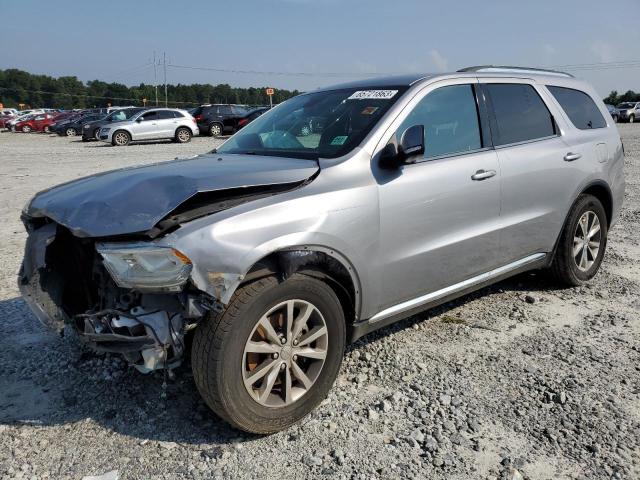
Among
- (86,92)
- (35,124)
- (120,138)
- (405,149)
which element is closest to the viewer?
(405,149)

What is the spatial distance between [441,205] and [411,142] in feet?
1.70

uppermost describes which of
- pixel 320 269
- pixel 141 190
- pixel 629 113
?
pixel 629 113

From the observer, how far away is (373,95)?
364 cm

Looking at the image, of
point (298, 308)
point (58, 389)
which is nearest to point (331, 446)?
point (298, 308)

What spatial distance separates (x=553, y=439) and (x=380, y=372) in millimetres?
1068

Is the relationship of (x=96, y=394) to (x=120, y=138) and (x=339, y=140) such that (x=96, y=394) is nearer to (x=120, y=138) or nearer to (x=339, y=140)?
(x=339, y=140)

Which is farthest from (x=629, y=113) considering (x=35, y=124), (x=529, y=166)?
(x=35, y=124)

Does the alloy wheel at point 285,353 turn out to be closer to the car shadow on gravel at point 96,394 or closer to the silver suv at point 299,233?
the silver suv at point 299,233

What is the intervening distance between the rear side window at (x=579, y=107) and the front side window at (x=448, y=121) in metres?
1.26

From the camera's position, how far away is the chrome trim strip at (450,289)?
10.9ft

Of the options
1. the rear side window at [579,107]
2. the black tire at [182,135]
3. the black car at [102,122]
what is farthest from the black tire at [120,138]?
the rear side window at [579,107]

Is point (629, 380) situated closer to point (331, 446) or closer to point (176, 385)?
point (331, 446)

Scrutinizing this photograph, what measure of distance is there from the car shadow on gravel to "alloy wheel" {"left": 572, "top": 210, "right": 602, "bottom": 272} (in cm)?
203

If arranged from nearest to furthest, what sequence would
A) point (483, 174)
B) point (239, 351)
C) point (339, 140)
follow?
point (239, 351)
point (339, 140)
point (483, 174)
